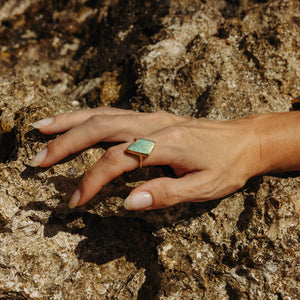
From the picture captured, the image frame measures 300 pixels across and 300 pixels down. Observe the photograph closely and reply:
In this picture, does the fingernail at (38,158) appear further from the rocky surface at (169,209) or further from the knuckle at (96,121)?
the knuckle at (96,121)

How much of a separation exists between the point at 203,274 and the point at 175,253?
21 centimetres

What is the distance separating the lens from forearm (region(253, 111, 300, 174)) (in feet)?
5.50

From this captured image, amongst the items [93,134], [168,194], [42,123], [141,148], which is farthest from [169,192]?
[42,123]

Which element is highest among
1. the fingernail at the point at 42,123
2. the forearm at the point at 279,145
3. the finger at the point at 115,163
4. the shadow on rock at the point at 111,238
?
the fingernail at the point at 42,123

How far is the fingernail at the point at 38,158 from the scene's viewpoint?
1.62 meters

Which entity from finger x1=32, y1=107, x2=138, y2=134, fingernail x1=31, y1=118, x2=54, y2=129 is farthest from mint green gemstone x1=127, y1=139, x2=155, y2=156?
fingernail x1=31, y1=118, x2=54, y2=129

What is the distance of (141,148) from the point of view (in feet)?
4.87

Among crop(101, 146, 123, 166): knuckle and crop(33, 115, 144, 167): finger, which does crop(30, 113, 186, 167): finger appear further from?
crop(101, 146, 123, 166): knuckle

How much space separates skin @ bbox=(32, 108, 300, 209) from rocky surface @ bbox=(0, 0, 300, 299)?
138mm

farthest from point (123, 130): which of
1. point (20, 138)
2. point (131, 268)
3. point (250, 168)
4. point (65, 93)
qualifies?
point (65, 93)

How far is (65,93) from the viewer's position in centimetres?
278

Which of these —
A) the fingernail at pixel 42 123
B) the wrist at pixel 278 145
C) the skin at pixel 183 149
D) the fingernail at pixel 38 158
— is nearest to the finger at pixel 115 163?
the skin at pixel 183 149

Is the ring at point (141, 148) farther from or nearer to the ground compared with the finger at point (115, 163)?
farther from the ground

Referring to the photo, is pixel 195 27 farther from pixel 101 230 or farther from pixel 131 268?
pixel 131 268
